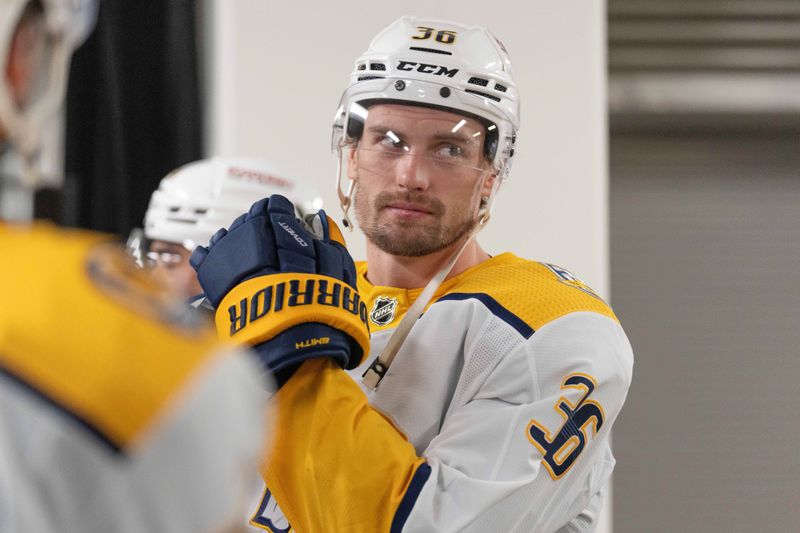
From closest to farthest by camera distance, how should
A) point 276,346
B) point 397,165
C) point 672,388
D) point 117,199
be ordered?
point 276,346 < point 397,165 < point 117,199 < point 672,388

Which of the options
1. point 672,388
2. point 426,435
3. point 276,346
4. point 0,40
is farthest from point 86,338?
point 672,388

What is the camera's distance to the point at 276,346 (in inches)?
61.0

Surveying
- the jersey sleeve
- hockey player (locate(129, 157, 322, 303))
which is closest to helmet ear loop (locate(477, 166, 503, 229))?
the jersey sleeve

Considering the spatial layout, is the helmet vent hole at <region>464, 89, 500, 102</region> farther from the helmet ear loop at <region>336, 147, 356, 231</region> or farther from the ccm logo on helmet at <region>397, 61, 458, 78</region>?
the helmet ear loop at <region>336, 147, 356, 231</region>

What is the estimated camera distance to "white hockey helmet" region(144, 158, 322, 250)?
9.34ft

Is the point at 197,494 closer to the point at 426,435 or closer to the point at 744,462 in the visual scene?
the point at 426,435

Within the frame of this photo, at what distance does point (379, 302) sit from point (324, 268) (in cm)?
37

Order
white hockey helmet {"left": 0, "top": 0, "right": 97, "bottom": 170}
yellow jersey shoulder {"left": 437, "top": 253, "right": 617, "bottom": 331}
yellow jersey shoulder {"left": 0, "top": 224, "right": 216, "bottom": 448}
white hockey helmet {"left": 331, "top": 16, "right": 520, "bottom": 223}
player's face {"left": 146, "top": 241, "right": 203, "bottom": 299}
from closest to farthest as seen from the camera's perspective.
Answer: yellow jersey shoulder {"left": 0, "top": 224, "right": 216, "bottom": 448}
white hockey helmet {"left": 0, "top": 0, "right": 97, "bottom": 170}
yellow jersey shoulder {"left": 437, "top": 253, "right": 617, "bottom": 331}
white hockey helmet {"left": 331, "top": 16, "right": 520, "bottom": 223}
player's face {"left": 146, "top": 241, "right": 203, "bottom": 299}

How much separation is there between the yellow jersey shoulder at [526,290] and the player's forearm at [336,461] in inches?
12.4

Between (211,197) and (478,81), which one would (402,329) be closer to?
(478,81)

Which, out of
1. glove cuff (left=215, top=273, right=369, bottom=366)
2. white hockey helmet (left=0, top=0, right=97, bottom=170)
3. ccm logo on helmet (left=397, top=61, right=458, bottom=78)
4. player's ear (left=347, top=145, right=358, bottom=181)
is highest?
white hockey helmet (left=0, top=0, right=97, bottom=170)

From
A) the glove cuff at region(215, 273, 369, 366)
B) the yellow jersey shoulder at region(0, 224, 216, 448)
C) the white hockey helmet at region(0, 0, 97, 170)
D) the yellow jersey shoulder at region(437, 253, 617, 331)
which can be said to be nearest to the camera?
the yellow jersey shoulder at region(0, 224, 216, 448)

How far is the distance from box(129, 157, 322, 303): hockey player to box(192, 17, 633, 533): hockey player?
836 mm

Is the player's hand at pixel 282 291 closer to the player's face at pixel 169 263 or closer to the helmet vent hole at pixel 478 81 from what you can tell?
the helmet vent hole at pixel 478 81
